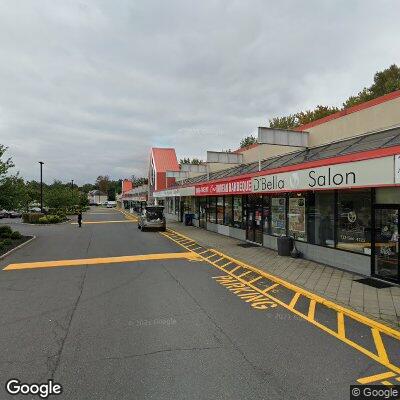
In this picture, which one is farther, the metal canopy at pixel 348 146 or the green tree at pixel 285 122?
the green tree at pixel 285 122

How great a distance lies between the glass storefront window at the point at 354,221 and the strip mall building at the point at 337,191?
0.10 ft

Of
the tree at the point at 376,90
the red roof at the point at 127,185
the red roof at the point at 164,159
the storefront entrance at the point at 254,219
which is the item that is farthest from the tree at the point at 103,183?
the storefront entrance at the point at 254,219

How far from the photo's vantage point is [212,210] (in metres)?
25.8

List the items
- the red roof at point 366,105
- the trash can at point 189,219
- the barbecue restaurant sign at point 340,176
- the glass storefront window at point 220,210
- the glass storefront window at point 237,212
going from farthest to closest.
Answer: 1. the trash can at point 189,219
2. the glass storefront window at point 220,210
3. the glass storefront window at point 237,212
4. the red roof at point 366,105
5. the barbecue restaurant sign at point 340,176

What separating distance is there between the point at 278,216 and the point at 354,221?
191 inches

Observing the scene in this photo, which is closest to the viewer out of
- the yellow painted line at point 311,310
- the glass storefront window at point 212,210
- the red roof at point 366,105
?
the yellow painted line at point 311,310

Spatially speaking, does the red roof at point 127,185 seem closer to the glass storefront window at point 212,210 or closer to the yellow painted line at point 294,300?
the glass storefront window at point 212,210

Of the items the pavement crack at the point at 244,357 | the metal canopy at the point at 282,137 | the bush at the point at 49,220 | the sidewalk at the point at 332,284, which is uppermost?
the metal canopy at the point at 282,137

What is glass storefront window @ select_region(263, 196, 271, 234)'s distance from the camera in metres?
16.6

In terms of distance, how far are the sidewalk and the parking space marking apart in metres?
0.27

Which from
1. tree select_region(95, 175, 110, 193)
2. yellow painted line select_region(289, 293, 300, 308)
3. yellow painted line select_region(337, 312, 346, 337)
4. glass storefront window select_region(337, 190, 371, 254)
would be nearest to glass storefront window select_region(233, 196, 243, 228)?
glass storefront window select_region(337, 190, 371, 254)

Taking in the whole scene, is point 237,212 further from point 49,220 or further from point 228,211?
point 49,220

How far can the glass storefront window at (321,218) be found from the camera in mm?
12102

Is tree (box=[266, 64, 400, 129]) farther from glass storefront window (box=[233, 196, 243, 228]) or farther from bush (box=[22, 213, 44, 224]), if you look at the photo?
bush (box=[22, 213, 44, 224])
